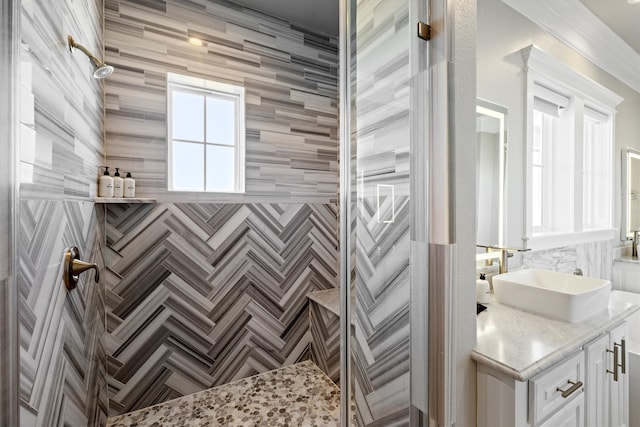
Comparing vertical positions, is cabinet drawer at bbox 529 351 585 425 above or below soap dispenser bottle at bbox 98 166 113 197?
below

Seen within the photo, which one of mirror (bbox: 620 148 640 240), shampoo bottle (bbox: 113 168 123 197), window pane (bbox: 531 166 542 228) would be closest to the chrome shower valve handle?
shampoo bottle (bbox: 113 168 123 197)

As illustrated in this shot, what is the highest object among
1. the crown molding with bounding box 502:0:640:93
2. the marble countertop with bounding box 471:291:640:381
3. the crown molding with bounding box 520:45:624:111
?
the crown molding with bounding box 502:0:640:93

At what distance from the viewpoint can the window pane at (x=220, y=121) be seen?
2.22m

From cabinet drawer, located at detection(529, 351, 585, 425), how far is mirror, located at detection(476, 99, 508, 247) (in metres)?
0.71

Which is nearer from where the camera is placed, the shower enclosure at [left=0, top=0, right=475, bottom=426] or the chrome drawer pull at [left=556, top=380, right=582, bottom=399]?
the shower enclosure at [left=0, top=0, right=475, bottom=426]

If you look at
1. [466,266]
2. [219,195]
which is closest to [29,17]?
[219,195]

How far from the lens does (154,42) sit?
1.97m

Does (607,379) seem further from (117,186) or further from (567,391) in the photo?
(117,186)

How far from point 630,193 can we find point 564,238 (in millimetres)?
1735

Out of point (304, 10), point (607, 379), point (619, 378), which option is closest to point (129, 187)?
point (304, 10)

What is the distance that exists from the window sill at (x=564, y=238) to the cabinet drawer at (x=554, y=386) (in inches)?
37.1

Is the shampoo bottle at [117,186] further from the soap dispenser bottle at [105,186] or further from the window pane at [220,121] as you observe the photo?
the window pane at [220,121]

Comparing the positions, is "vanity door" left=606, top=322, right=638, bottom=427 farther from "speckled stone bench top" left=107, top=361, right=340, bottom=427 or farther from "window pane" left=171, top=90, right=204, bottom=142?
"window pane" left=171, top=90, right=204, bottom=142

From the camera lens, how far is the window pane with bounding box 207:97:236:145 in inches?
87.2
